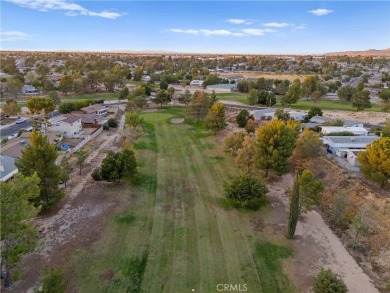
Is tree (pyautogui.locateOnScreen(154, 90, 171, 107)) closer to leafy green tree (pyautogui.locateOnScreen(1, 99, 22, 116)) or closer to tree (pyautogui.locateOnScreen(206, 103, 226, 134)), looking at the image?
tree (pyautogui.locateOnScreen(206, 103, 226, 134))

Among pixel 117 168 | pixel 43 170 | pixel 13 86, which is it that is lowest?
pixel 117 168

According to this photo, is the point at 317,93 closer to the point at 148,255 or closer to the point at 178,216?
the point at 178,216

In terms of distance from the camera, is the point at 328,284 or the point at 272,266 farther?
the point at 272,266

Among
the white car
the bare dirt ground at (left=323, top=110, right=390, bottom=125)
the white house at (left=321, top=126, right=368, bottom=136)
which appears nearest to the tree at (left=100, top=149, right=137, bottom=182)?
the white house at (left=321, top=126, right=368, bottom=136)

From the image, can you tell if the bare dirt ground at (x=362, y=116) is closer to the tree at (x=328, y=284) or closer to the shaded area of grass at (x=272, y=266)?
the shaded area of grass at (x=272, y=266)

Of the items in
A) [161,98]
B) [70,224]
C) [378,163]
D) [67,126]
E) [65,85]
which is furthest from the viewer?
[65,85]

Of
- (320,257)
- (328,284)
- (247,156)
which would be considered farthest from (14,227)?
(247,156)

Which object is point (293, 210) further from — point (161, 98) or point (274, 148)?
point (161, 98)
